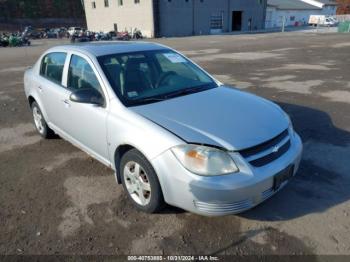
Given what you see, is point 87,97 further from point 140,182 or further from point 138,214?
point 138,214

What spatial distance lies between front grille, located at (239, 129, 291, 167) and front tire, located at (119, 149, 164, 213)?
886 mm

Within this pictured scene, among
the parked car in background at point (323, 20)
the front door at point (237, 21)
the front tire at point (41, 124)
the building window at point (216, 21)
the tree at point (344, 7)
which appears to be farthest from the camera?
the tree at point (344, 7)

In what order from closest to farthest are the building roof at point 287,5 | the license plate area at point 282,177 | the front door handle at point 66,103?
the license plate area at point 282,177 → the front door handle at point 66,103 → the building roof at point 287,5

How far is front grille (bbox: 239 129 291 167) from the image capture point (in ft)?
9.13

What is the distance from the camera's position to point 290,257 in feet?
8.85

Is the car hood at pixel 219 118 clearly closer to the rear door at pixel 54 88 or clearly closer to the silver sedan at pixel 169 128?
the silver sedan at pixel 169 128

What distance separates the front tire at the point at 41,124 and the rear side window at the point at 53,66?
0.66 m

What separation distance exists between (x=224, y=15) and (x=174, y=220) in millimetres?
50187

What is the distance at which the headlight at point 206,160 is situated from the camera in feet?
8.86

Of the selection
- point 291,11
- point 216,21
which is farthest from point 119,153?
point 291,11

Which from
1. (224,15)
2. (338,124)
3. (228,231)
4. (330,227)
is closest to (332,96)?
(338,124)

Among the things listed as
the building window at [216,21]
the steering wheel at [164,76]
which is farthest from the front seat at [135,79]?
the building window at [216,21]

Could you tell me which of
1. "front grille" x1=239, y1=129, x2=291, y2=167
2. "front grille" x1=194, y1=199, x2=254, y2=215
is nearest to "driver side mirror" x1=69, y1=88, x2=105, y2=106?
"front grille" x1=194, y1=199, x2=254, y2=215

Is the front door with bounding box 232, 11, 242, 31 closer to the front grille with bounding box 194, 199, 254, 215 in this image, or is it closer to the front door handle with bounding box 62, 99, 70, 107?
the front door handle with bounding box 62, 99, 70, 107
